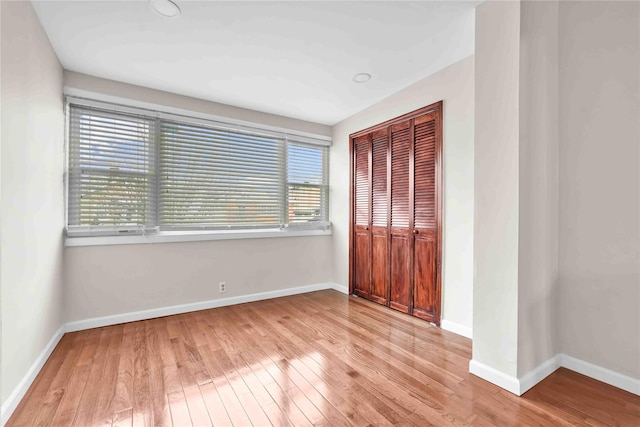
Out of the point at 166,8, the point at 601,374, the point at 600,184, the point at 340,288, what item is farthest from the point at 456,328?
the point at 166,8

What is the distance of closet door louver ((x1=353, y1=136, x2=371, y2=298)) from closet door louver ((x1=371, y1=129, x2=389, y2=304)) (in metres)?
0.09

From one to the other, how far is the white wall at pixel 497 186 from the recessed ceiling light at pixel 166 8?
6.79 ft

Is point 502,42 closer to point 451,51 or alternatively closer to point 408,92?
point 451,51

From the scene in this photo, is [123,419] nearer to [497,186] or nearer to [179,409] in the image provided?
[179,409]

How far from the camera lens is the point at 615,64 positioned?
1.92 m

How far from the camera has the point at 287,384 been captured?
76.5 inches

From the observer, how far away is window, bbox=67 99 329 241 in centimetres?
285

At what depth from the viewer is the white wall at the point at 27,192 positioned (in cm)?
165

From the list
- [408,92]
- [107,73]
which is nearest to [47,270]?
[107,73]

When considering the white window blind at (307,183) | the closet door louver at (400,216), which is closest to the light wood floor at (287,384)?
the closet door louver at (400,216)

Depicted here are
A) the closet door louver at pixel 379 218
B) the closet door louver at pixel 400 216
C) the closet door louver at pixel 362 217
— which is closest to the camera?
the closet door louver at pixel 400 216

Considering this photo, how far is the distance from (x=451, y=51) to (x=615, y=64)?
3.57ft

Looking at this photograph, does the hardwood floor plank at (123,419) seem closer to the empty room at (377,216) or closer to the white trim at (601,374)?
the empty room at (377,216)

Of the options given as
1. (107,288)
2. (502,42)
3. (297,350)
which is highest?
(502,42)
